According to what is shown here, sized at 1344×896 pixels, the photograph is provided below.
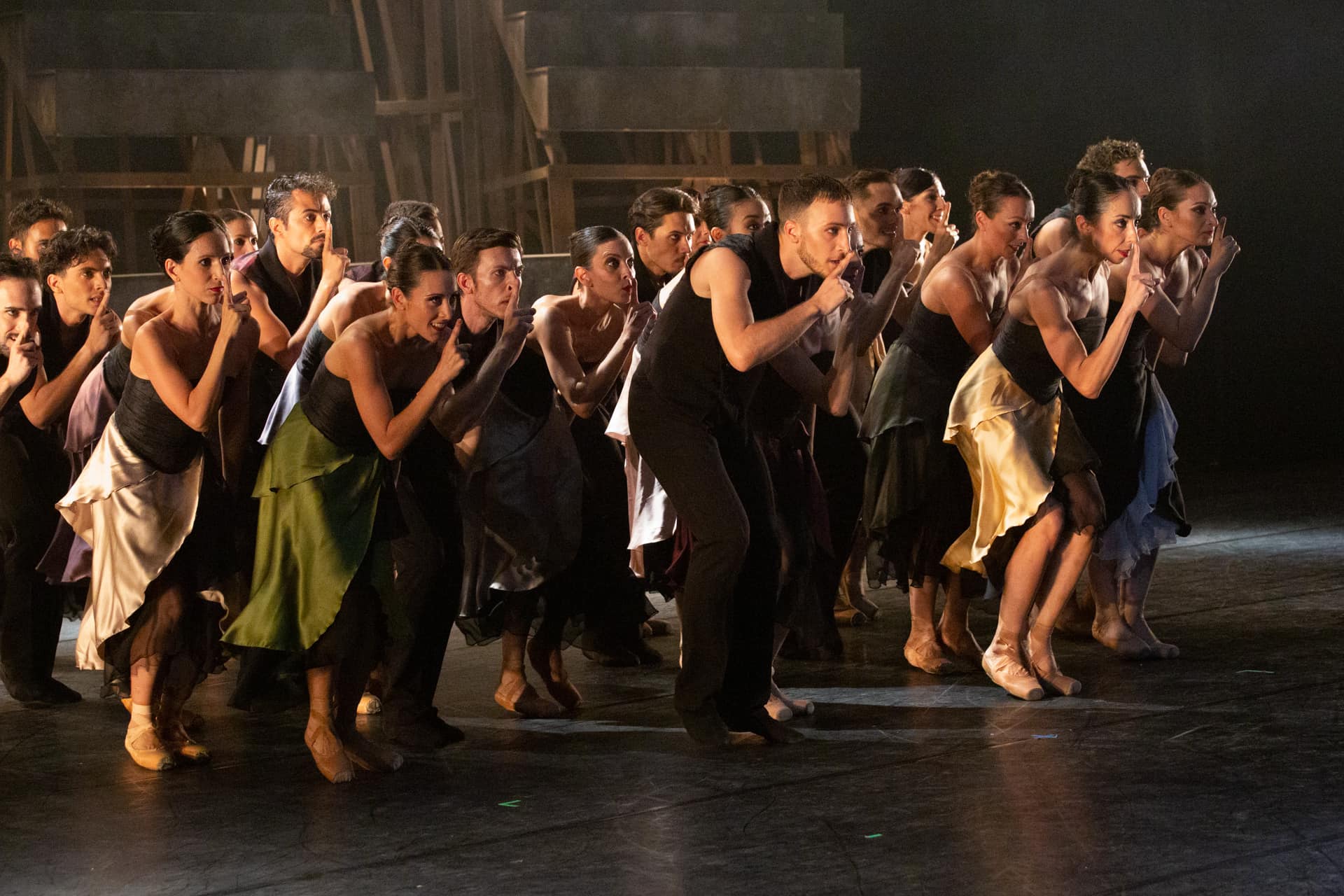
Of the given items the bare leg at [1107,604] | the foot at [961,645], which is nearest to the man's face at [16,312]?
the foot at [961,645]

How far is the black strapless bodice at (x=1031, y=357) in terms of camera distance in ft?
14.0

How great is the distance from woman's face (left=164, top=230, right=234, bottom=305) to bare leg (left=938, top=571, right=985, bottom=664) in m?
2.06

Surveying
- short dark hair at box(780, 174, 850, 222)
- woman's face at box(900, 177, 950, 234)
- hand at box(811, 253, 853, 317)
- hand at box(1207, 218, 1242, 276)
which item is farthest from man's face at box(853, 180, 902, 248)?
hand at box(811, 253, 853, 317)

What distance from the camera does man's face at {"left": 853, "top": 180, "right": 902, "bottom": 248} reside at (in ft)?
15.3

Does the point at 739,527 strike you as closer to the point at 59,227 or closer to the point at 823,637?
the point at 823,637

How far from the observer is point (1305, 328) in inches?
372

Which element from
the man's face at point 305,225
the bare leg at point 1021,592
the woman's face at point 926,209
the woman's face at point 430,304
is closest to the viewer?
the woman's face at point 430,304

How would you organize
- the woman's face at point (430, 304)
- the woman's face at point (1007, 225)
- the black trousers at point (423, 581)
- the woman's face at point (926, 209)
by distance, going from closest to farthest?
the woman's face at point (430, 304)
the black trousers at point (423, 581)
the woman's face at point (1007, 225)
the woman's face at point (926, 209)

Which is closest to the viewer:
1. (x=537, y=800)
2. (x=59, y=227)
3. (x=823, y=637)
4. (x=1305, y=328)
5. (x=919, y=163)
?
(x=537, y=800)

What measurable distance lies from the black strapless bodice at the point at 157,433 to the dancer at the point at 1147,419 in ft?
7.25

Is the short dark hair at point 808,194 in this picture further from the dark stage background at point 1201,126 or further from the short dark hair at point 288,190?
the dark stage background at point 1201,126

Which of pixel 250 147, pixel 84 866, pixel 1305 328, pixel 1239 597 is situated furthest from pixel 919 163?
pixel 84 866

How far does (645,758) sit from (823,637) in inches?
26.6

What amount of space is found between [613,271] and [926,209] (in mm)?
1098
